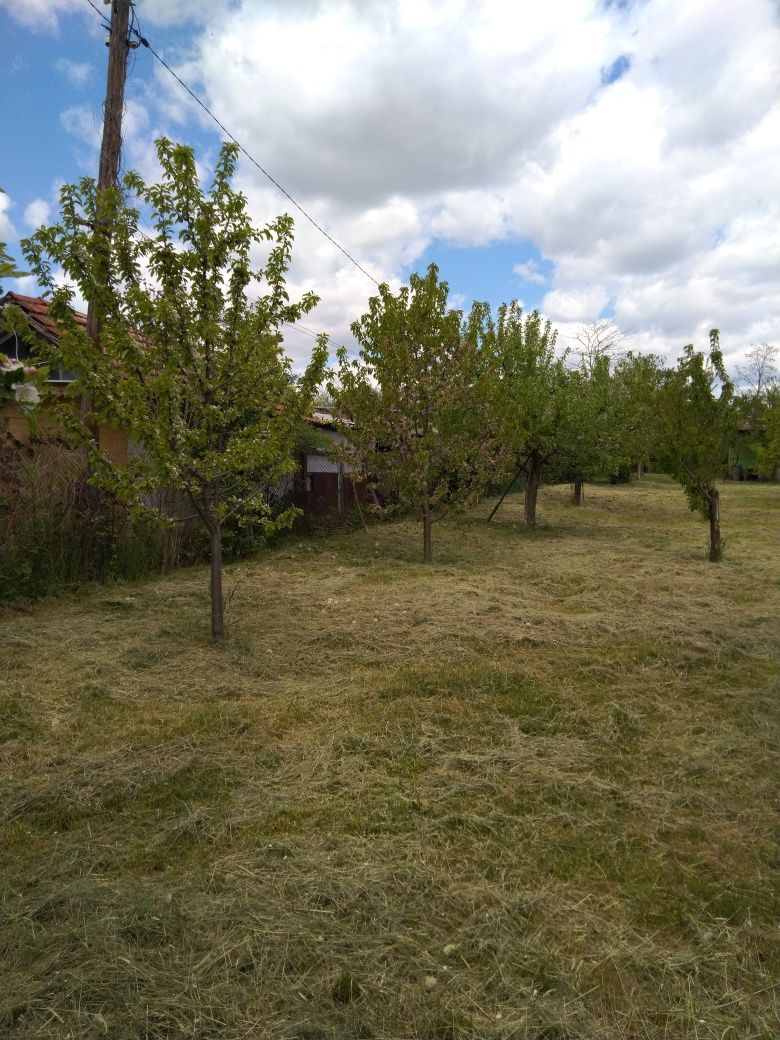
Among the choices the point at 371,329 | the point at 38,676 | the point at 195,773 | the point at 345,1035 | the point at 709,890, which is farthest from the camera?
the point at 371,329

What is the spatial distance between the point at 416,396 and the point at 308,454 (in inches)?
107

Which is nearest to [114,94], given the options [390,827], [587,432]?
[390,827]

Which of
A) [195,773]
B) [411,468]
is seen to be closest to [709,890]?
[195,773]

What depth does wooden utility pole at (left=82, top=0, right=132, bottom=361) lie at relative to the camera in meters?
7.47

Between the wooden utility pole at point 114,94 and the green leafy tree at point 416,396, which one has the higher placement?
the wooden utility pole at point 114,94

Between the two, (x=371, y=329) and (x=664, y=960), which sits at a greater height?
(x=371, y=329)

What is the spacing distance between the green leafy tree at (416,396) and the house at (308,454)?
0.62 meters

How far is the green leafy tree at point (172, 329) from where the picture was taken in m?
5.18

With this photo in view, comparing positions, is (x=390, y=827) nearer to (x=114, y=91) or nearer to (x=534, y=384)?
(x=114, y=91)

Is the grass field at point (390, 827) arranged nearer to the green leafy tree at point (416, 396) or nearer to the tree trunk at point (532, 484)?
the green leafy tree at point (416, 396)

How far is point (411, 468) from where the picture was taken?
10.6 metres

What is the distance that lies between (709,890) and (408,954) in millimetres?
1293

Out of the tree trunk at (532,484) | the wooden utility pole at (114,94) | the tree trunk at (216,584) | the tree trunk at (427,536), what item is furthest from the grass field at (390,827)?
the tree trunk at (532,484)

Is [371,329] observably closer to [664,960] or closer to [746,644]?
[746,644]
